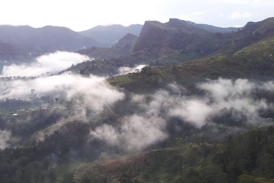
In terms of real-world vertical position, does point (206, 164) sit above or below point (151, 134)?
above

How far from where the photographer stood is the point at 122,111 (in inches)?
6575

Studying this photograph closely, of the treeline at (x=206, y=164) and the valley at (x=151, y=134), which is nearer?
the treeline at (x=206, y=164)

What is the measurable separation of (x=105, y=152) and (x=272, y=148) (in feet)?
290

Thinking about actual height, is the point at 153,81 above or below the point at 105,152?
above

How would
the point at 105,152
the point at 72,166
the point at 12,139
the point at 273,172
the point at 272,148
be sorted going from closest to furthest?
the point at 273,172
the point at 272,148
the point at 72,166
the point at 105,152
the point at 12,139

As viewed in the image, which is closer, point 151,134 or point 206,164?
point 206,164

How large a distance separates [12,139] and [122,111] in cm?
5832

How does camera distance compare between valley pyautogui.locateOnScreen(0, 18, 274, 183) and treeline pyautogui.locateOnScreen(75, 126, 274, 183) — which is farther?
valley pyautogui.locateOnScreen(0, 18, 274, 183)

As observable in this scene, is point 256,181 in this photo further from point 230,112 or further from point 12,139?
point 12,139

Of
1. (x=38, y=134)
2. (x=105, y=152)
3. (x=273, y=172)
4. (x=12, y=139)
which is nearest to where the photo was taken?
(x=273, y=172)

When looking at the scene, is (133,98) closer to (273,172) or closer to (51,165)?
(51,165)

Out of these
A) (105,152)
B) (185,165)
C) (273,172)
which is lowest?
(105,152)

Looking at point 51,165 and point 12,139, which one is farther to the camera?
point 12,139

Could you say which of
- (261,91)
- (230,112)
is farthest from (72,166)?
(261,91)
